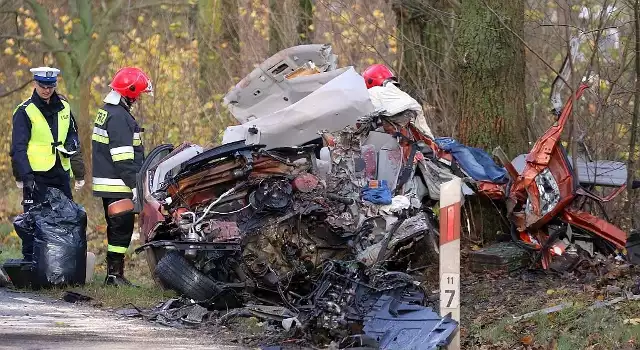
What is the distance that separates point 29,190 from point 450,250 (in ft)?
17.2

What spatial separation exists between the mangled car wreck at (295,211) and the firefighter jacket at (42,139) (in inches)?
44.8

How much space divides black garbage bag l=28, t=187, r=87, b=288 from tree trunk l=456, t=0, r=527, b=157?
149 inches

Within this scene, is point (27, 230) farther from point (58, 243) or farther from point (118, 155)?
point (118, 155)

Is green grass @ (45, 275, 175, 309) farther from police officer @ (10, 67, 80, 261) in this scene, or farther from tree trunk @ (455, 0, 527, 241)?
tree trunk @ (455, 0, 527, 241)

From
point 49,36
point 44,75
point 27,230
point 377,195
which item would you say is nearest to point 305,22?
point 49,36

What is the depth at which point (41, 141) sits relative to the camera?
10.8m

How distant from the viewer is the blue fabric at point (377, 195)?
9.49m

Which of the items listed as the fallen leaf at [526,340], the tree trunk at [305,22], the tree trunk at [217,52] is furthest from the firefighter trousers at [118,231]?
the tree trunk at [305,22]

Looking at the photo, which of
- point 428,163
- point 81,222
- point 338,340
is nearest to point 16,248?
point 81,222

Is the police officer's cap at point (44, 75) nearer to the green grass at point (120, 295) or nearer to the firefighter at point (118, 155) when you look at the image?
the firefighter at point (118, 155)

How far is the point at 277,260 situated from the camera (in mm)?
8844

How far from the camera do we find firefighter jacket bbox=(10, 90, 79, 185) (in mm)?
10656

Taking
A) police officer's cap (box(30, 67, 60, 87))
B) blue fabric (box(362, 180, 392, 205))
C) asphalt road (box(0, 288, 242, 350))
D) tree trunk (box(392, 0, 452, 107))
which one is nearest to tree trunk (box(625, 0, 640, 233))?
blue fabric (box(362, 180, 392, 205))

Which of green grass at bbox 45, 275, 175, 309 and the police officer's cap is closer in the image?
green grass at bbox 45, 275, 175, 309
